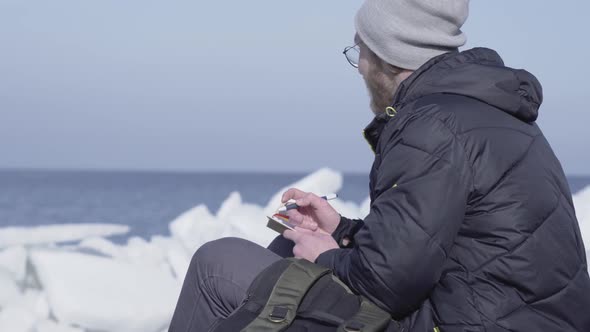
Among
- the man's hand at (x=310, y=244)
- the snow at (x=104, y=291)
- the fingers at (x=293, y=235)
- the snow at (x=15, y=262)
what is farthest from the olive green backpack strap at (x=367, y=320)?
the snow at (x=15, y=262)

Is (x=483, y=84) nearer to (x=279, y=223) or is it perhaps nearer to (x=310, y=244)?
(x=310, y=244)

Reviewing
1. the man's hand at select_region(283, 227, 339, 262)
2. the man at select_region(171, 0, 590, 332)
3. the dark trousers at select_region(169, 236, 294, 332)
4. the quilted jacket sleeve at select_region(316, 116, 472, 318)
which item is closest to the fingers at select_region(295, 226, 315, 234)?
the man's hand at select_region(283, 227, 339, 262)

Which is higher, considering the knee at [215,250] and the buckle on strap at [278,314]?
the knee at [215,250]

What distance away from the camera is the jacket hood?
2.28 metres

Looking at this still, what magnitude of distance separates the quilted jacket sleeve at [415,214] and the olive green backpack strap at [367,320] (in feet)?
0.10

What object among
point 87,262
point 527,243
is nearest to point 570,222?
point 527,243

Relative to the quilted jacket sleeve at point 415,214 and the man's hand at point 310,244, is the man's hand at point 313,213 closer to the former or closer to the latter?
the man's hand at point 310,244

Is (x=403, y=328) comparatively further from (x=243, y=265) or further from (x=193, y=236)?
(x=193, y=236)

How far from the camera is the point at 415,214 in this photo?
2125mm

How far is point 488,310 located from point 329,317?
14.6 inches

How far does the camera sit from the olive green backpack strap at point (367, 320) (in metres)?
2.15

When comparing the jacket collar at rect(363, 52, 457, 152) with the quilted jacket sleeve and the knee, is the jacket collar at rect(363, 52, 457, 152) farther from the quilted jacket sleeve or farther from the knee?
the knee

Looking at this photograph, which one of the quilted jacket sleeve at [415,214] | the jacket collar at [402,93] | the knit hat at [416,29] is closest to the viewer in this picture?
the quilted jacket sleeve at [415,214]

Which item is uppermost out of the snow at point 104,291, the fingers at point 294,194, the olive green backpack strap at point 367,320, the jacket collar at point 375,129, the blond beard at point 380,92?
the blond beard at point 380,92
